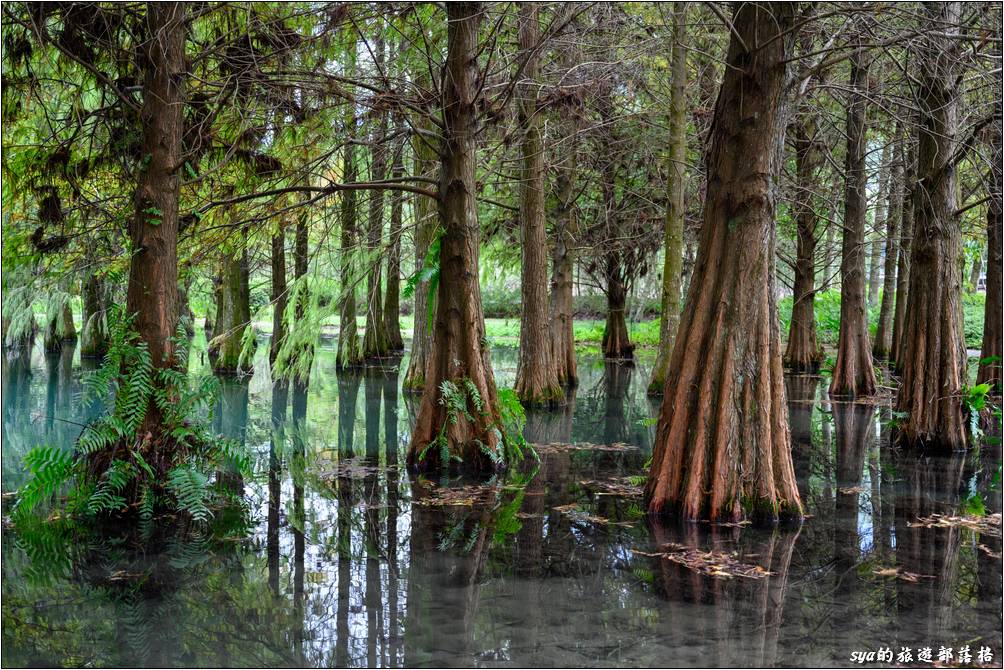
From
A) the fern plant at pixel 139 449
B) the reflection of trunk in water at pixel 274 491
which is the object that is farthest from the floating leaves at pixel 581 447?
the fern plant at pixel 139 449

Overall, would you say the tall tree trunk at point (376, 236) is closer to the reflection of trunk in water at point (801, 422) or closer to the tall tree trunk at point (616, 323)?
the reflection of trunk in water at point (801, 422)

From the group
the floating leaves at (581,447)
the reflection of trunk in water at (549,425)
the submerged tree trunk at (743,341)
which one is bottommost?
the floating leaves at (581,447)

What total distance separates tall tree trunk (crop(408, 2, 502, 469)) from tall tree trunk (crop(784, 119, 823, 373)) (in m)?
8.49

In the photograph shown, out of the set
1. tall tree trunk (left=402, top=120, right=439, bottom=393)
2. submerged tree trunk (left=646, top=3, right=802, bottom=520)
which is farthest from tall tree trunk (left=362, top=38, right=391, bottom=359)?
submerged tree trunk (left=646, top=3, right=802, bottom=520)

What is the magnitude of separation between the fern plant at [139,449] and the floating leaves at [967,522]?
5.62 m

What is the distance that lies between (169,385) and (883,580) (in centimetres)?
554

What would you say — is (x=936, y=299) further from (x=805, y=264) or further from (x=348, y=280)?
(x=805, y=264)

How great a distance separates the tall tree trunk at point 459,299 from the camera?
374 inches

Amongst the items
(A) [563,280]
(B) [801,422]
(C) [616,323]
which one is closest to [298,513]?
(B) [801,422]

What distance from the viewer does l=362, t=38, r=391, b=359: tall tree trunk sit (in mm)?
11919

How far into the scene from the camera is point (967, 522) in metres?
7.42

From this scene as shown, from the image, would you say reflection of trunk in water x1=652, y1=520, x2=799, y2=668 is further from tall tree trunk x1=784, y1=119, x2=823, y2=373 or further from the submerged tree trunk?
tall tree trunk x1=784, y1=119, x2=823, y2=373

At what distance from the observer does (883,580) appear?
5.76 m

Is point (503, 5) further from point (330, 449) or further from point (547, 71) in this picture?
point (330, 449)
